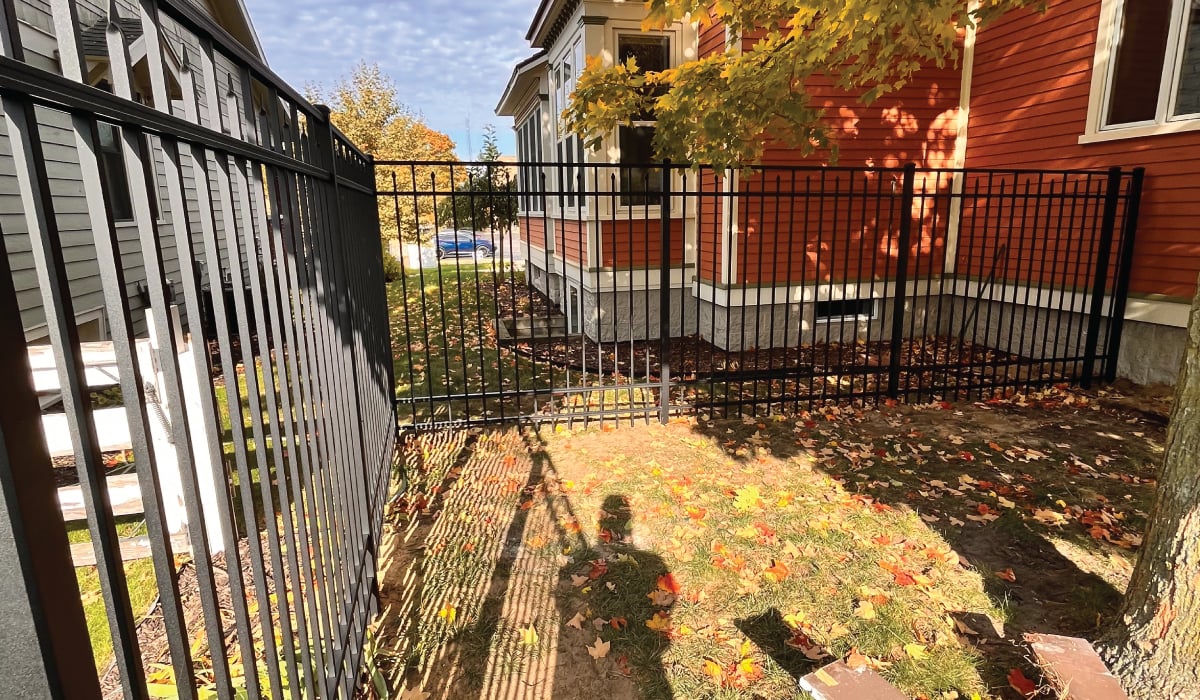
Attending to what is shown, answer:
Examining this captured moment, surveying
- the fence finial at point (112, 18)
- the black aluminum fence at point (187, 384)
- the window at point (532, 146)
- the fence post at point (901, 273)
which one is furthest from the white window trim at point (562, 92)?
the fence finial at point (112, 18)

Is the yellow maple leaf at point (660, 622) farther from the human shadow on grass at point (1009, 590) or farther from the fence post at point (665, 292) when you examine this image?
the fence post at point (665, 292)

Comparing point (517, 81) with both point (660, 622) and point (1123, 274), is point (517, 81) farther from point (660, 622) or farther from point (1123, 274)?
point (660, 622)

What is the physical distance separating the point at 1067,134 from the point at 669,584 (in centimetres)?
836

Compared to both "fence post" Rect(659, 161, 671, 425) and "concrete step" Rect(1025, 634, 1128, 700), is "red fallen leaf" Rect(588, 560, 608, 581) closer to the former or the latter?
"concrete step" Rect(1025, 634, 1128, 700)

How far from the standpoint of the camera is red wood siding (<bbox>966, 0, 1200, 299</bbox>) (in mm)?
6445

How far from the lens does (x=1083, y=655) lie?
2162mm

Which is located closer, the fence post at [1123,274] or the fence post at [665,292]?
the fence post at [665,292]

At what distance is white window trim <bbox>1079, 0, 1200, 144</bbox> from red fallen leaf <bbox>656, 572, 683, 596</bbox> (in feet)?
24.7

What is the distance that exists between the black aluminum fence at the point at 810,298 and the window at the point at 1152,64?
0.78 meters

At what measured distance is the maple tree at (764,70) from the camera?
371 cm

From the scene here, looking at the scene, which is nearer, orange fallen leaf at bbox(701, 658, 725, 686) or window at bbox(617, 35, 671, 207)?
orange fallen leaf at bbox(701, 658, 725, 686)

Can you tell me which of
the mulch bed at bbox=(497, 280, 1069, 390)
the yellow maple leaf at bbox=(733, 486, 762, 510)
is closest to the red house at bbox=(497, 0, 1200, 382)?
the mulch bed at bbox=(497, 280, 1069, 390)

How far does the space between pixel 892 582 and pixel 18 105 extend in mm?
3911

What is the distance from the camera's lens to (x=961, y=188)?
841 centimetres
